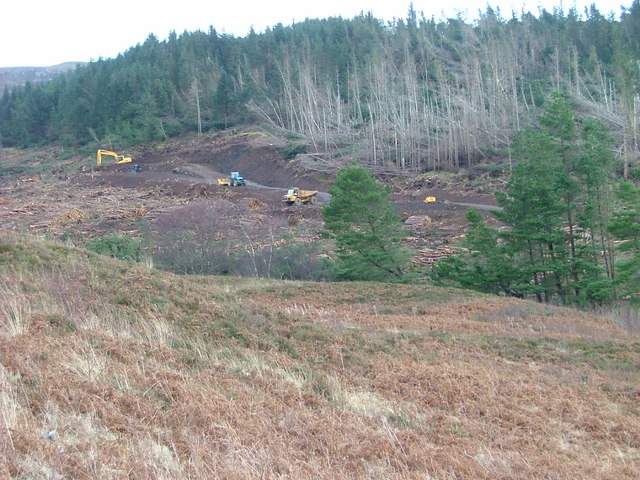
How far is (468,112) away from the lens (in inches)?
2420

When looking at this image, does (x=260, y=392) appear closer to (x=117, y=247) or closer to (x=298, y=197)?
(x=117, y=247)

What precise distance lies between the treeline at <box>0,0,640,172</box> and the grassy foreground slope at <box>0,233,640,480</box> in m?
40.8

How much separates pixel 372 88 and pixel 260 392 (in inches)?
2523

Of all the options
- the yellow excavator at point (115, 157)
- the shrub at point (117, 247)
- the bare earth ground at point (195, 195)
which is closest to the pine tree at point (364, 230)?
the bare earth ground at point (195, 195)

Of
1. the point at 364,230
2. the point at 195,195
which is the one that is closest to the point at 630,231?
the point at 364,230

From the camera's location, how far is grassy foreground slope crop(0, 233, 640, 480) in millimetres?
4750

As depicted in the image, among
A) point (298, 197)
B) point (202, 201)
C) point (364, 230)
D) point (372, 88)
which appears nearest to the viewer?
point (364, 230)

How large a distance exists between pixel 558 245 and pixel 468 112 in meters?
36.4

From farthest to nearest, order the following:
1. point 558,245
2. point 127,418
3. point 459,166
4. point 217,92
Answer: point 217,92
point 459,166
point 558,245
point 127,418

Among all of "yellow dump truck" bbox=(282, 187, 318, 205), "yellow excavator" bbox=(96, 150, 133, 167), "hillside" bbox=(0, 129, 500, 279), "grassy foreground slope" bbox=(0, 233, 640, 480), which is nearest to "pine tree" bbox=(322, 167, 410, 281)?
"hillside" bbox=(0, 129, 500, 279)

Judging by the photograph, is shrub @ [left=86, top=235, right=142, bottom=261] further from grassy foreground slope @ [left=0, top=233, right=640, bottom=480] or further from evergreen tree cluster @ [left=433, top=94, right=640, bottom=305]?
grassy foreground slope @ [left=0, top=233, right=640, bottom=480]

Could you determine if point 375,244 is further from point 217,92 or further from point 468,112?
point 217,92

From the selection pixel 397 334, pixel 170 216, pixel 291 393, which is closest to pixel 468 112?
pixel 170 216

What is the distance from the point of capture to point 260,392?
6.38 meters
